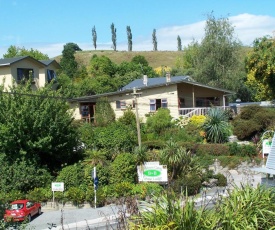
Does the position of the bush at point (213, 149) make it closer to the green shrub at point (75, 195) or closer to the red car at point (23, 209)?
the green shrub at point (75, 195)

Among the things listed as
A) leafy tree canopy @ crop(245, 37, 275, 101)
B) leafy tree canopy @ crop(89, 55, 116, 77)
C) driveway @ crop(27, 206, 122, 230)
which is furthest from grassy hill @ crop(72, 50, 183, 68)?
driveway @ crop(27, 206, 122, 230)

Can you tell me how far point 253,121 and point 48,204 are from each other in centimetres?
1878

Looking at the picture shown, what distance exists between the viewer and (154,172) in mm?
A: 28328

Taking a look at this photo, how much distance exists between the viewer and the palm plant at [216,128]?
3800 cm

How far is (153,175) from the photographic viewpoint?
2838cm

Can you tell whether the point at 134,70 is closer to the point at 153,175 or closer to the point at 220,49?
the point at 220,49

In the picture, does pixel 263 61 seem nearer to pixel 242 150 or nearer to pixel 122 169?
pixel 242 150

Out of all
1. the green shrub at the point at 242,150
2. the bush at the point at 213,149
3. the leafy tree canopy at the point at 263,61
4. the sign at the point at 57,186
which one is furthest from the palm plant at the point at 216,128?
the sign at the point at 57,186

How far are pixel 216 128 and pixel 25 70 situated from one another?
25.6 m

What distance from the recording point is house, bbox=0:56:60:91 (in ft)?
169

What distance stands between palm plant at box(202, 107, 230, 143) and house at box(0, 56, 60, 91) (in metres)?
20.9

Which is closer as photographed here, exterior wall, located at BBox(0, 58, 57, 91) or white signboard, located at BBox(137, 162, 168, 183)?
white signboard, located at BBox(137, 162, 168, 183)

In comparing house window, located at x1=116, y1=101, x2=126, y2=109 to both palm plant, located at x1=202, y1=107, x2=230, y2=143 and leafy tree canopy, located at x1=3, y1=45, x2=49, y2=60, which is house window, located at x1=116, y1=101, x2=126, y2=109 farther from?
leafy tree canopy, located at x1=3, y1=45, x2=49, y2=60

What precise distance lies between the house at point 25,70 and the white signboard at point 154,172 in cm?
2482
